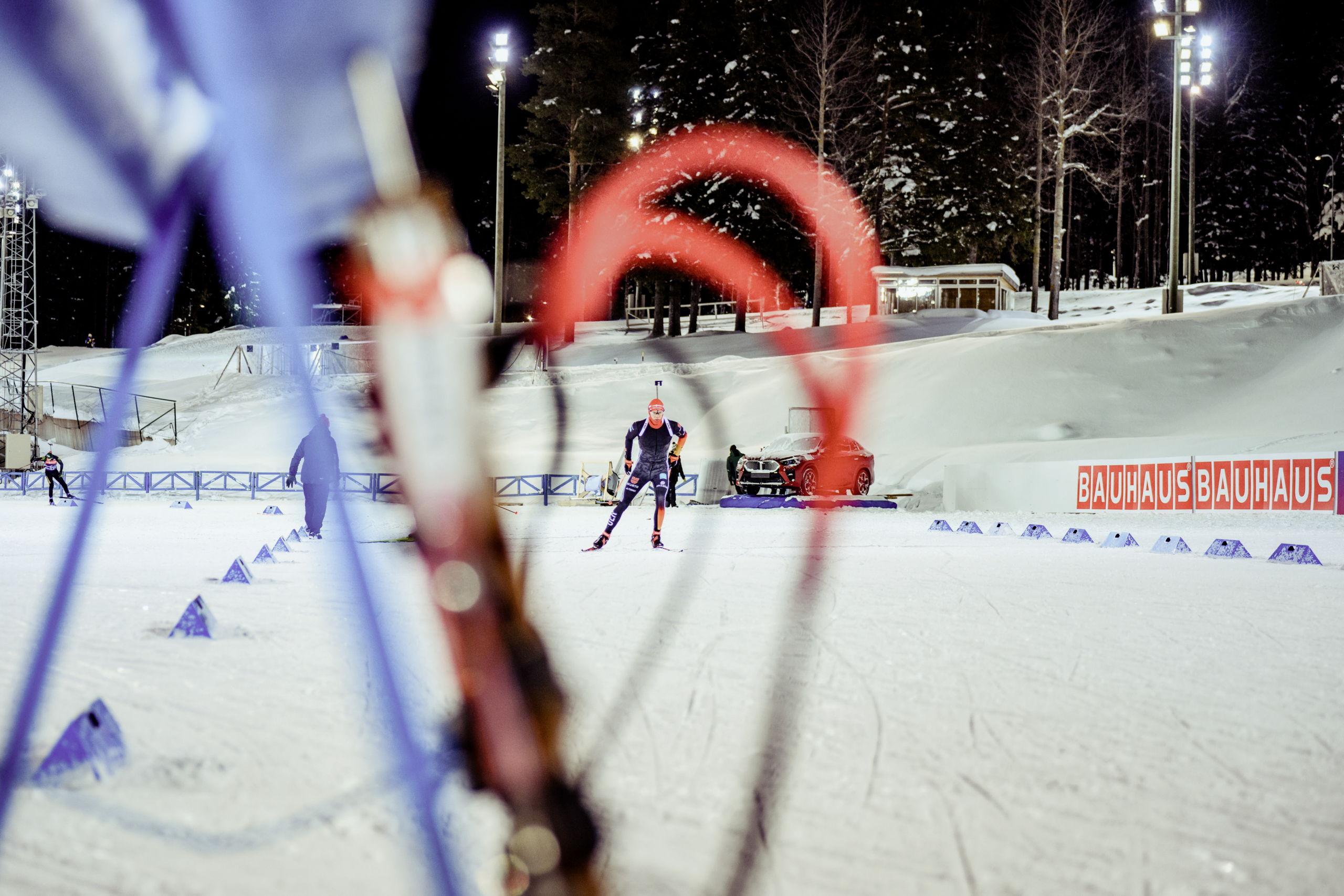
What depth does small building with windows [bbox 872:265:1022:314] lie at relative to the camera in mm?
46375

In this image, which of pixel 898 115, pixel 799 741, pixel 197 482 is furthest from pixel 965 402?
pixel 799 741

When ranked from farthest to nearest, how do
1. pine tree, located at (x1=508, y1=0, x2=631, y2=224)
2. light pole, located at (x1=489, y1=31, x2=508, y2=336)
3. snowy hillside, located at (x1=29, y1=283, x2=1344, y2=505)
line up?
pine tree, located at (x1=508, y1=0, x2=631, y2=224) < light pole, located at (x1=489, y1=31, x2=508, y2=336) < snowy hillside, located at (x1=29, y1=283, x2=1344, y2=505)

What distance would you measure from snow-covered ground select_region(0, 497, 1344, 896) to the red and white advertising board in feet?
20.6

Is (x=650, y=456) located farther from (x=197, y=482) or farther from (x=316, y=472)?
(x=197, y=482)

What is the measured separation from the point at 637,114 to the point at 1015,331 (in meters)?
21.9

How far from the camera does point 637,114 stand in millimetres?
45250

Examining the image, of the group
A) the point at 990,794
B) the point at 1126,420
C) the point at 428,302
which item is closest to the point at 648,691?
the point at 990,794

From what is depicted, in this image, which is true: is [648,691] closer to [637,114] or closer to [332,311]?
[637,114]

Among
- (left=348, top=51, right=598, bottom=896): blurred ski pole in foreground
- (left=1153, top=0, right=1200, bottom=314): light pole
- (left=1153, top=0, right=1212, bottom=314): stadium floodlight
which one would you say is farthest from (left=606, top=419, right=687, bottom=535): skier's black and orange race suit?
(left=1153, top=0, right=1200, bottom=314): light pole

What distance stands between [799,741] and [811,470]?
1692cm

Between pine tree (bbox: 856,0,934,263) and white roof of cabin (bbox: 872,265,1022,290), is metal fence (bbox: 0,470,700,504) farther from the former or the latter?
white roof of cabin (bbox: 872,265,1022,290)

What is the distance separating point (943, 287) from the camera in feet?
155

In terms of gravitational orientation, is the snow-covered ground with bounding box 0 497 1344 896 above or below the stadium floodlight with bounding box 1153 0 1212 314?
below

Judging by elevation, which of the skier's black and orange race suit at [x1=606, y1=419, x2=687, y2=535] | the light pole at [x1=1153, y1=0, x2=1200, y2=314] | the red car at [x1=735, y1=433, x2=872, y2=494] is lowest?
the red car at [x1=735, y1=433, x2=872, y2=494]
